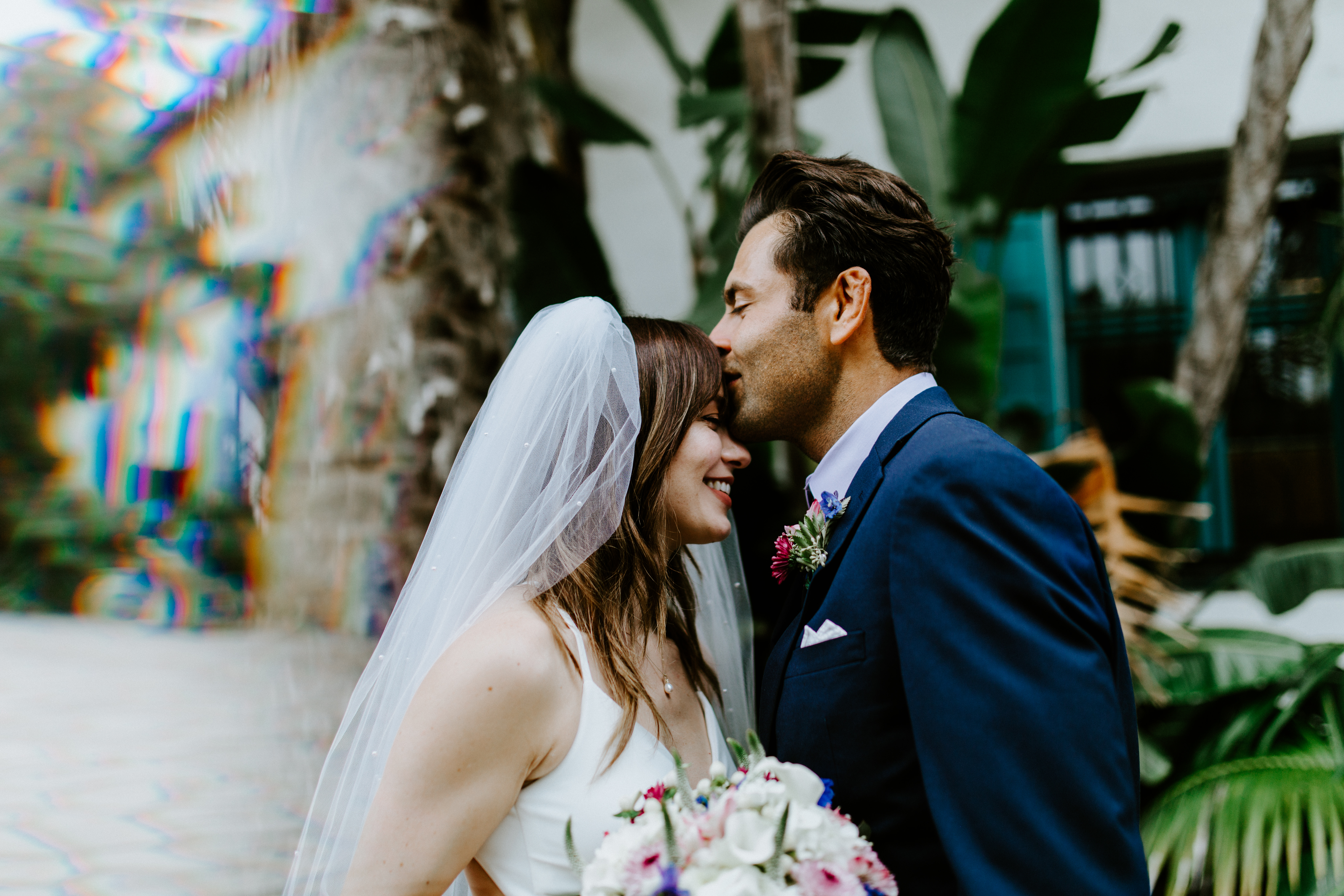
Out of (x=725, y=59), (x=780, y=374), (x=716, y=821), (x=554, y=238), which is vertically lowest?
(x=716, y=821)

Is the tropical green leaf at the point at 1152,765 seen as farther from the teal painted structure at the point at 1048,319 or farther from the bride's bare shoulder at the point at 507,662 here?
the bride's bare shoulder at the point at 507,662

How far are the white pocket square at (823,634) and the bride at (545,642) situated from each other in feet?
1.09

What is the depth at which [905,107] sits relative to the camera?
3867mm

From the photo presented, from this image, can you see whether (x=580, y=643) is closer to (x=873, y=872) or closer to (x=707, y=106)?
(x=873, y=872)

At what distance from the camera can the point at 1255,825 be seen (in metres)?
2.69

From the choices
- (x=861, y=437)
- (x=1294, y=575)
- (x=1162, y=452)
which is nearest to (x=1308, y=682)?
(x=1294, y=575)

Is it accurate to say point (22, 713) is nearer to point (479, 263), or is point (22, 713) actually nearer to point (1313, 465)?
point (479, 263)

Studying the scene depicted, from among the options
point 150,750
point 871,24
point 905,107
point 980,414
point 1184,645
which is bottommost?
point 150,750

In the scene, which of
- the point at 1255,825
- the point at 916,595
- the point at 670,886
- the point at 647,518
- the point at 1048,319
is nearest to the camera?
the point at 670,886

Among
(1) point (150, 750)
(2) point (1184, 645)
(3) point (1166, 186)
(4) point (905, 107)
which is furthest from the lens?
(3) point (1166, 186)

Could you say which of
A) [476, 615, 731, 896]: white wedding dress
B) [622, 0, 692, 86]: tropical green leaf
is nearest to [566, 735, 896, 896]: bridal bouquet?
[476, 615, 731, 896]: white wedding dress

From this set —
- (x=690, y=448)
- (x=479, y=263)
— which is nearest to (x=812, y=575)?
(x=690, y=448)

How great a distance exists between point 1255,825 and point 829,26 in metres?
3.79

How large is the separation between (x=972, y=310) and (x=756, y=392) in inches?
68.5
